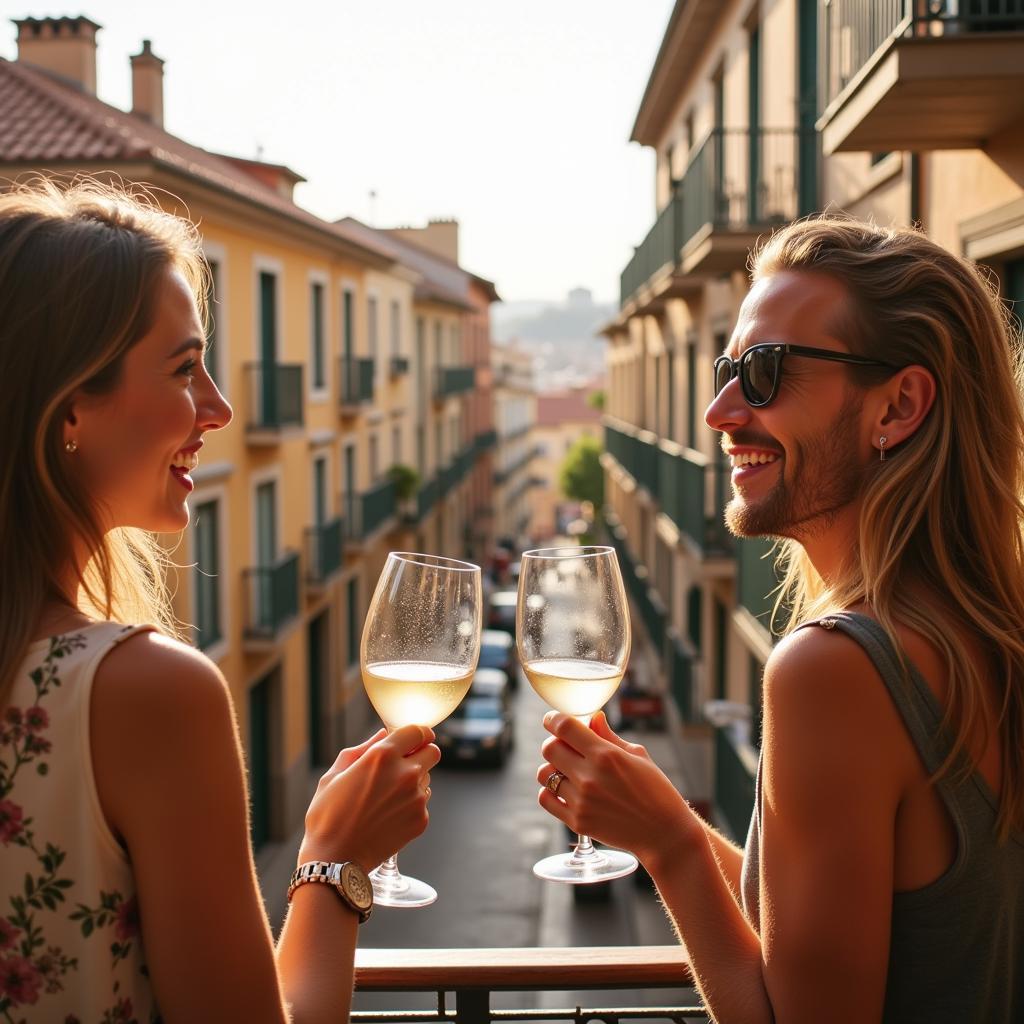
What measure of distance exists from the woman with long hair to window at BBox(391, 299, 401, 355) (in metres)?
26.4

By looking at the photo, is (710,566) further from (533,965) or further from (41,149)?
(533,965)

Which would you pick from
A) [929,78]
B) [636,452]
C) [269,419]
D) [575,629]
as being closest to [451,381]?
[636,452]

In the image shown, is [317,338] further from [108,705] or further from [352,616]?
[108,705]

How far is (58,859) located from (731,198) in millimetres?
12410

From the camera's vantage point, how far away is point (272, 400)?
16.7 m

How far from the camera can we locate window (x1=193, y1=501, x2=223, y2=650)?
A: 14.8 metres

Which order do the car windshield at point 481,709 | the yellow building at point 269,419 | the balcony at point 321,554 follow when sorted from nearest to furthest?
the yellow building at point 269,419, the balcony at point 321,554, the car windshield at point 481,709

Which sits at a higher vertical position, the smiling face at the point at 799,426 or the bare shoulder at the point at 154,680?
the smiling face at the point at 799,426

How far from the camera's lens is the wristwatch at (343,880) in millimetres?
1929

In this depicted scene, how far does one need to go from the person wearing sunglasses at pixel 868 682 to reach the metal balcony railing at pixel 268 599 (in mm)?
14310

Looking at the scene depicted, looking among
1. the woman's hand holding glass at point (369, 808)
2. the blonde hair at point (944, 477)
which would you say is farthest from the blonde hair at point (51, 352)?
the blonde hair at point (944, 477)

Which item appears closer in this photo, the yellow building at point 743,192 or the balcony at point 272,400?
the yellow building at point 743,192

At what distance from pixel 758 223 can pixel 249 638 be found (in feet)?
26.9

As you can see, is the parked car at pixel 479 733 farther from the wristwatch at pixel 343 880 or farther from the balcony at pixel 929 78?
the wristwatch at pixel 343 880
